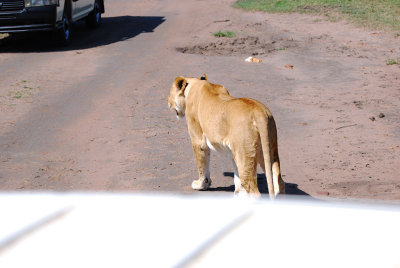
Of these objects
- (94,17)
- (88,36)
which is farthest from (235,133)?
(94,17)

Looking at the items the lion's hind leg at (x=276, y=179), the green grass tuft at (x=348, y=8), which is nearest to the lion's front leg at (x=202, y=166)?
the lion's hind leg at (x=276, y=179)

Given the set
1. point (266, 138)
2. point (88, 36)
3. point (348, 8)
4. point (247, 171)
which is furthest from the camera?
point (348, 8)

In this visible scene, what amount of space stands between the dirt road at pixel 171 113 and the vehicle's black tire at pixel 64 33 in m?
0.28

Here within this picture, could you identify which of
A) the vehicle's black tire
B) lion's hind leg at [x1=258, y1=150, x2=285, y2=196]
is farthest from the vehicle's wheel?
lion's hind leg at [x1=258, y1=150, x2=285, y2=196]

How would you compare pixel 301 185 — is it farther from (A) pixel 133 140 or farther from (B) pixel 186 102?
(A) pixel 133 140

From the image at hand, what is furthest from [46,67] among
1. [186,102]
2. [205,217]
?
[205,217]

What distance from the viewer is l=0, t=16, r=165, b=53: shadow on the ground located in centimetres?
1508

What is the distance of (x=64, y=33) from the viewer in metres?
14.9

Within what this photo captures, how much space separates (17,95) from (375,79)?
594 centimetres

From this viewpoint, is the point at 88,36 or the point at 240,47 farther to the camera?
the point at 88,36

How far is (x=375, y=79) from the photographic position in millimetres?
10852

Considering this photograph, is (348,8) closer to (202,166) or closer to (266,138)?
(202,166)

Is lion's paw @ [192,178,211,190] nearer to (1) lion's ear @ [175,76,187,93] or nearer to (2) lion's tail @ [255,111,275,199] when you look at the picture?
(1) lion's ear @ [175,76,187,93]

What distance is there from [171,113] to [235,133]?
409 centimetres
